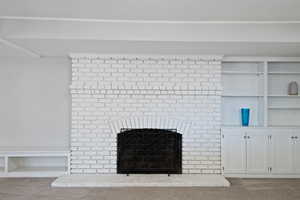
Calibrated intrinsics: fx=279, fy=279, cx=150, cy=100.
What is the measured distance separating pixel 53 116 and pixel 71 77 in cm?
79

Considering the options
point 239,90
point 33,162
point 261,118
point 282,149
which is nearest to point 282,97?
point 261,118

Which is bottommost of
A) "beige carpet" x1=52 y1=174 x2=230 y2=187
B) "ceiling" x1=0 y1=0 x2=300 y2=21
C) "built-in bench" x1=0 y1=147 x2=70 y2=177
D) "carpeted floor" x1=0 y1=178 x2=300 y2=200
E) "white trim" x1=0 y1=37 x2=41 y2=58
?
"carpeted floor" x1=0 y1=178 x2=300 y2=200

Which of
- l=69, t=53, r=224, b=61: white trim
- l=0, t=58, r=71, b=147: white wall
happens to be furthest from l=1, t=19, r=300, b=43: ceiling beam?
l=0, t=58, r=71, b=147: white wall

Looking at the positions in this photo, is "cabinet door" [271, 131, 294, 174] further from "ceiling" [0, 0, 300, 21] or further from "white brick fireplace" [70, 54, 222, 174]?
"ceiling" [0, 0, 300, 21]

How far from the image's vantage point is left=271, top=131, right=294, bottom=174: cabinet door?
4684mm

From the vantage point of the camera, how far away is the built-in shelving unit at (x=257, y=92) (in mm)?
5113

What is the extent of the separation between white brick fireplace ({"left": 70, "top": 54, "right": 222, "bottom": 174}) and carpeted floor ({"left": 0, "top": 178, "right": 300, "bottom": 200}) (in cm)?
67

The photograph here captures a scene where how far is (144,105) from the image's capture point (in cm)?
473

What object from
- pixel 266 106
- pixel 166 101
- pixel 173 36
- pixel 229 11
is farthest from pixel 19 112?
pixel 266 106

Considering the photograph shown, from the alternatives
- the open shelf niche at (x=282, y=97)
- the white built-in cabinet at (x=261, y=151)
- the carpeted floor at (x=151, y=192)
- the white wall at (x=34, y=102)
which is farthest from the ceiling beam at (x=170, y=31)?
the carpeted floor at (x=151, y=192)

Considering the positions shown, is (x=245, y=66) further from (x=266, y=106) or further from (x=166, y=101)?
(x=166, y=101)

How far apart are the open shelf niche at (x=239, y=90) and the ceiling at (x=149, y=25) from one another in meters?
1.03

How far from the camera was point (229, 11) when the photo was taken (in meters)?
3.21

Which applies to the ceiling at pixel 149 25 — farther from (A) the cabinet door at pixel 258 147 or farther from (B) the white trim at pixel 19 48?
(A) the cabinet door at pixel 258 147
